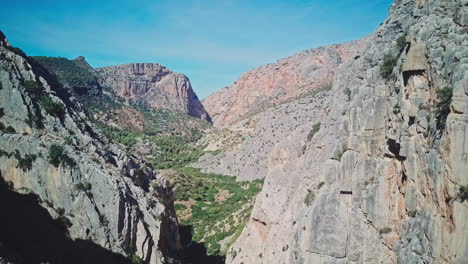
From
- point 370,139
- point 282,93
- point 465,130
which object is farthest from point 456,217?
point 282,93

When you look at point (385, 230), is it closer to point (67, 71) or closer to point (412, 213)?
point (412, 213)

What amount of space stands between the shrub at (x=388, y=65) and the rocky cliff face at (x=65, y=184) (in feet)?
81.3

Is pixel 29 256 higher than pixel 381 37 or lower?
lower

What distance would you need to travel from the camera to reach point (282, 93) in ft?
557

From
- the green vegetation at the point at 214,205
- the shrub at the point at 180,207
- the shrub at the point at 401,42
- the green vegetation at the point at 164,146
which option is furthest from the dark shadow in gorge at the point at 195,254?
the green vegetation at the point at 164,146

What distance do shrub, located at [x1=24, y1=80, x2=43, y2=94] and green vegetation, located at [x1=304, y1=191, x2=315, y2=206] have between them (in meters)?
30.0

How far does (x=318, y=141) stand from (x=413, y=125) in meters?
10.8

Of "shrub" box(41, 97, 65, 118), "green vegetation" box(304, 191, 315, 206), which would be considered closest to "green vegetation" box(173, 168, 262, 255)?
"green vegetation" box(304, 191, 315, 206)

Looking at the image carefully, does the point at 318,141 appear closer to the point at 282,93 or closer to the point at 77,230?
the point at 77,230

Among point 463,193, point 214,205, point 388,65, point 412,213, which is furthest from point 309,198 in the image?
point 214,205

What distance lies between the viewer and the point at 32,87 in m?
36.8

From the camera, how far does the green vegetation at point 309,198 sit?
27859 mm

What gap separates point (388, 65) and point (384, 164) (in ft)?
23.2

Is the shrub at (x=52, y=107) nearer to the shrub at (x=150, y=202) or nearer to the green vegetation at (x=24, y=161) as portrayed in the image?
the green vegetation at (x=24, y=161)
